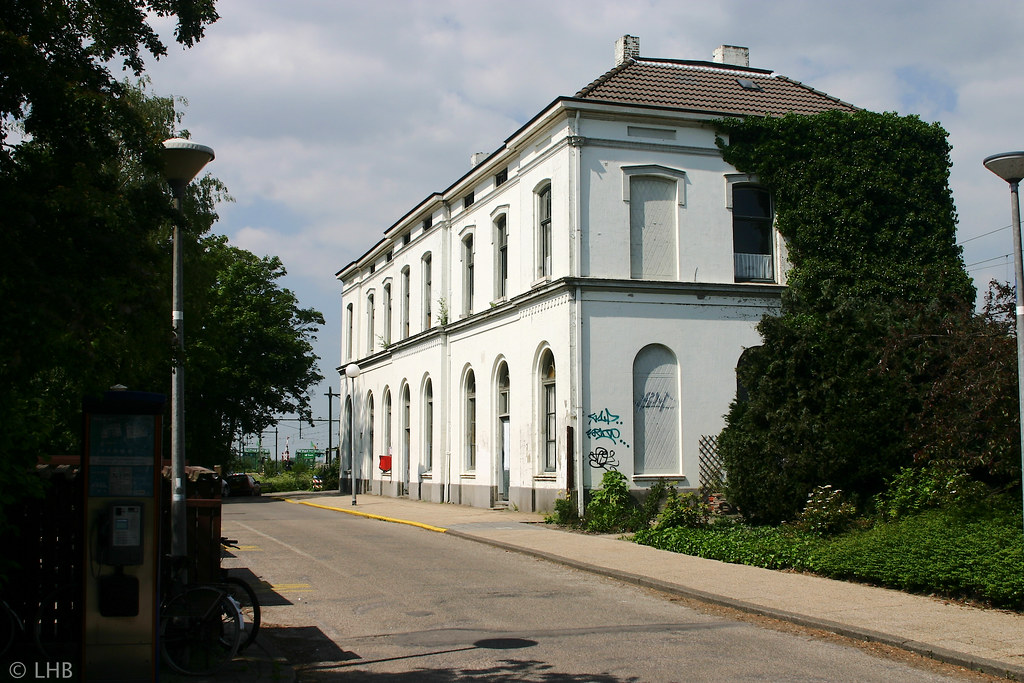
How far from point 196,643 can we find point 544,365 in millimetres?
18613

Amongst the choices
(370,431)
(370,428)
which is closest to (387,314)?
(370,428)

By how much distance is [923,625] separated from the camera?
31.5 feet

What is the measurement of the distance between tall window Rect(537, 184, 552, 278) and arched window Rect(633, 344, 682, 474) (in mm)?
3837

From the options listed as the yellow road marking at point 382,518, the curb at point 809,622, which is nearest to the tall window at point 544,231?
the yellow road marking at point 382,518

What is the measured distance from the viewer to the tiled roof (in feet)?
84.3

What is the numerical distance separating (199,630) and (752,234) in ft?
68.5

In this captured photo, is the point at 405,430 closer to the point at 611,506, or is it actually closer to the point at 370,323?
the point at 370,323

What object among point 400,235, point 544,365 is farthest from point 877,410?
point 400,235

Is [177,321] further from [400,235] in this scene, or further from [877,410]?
[400,235]

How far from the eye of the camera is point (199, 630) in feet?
25.7

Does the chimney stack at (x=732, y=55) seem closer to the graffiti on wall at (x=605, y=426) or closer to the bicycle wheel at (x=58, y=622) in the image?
the graffiti on wall at (x=605, y=426)

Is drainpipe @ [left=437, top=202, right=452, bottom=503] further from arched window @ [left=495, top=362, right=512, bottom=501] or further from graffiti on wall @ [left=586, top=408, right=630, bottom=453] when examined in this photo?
graffiti on wall @ [left=586, top=408, right=630, bottom=453]

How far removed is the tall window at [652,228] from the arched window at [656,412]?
204 centimetres

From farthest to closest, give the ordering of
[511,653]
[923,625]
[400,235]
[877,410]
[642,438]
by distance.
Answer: [400,235], [642,438], [877,410], [923,625], [511,653]
